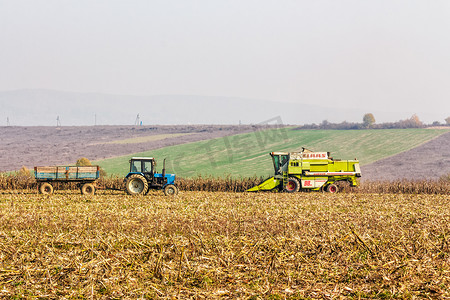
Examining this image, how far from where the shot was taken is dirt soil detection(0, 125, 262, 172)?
60.8 metres

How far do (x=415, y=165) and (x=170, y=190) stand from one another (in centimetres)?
3647

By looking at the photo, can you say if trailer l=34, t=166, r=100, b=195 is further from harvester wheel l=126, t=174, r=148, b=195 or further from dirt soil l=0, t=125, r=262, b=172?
dirt soil l=0, t=125, r=262, b=172

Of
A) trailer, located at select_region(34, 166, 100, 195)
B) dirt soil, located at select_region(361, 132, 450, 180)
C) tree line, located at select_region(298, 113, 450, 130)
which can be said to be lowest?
dirt soil, located at select_region(361, 132, 450, 180)

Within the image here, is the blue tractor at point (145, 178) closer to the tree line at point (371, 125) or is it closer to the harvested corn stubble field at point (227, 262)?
the harvested corn stubble field at point (227, 262)

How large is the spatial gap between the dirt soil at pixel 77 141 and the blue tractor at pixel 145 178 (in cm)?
3688

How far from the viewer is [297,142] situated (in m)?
64.9

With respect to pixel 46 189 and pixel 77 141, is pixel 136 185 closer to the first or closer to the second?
pixel 46 189

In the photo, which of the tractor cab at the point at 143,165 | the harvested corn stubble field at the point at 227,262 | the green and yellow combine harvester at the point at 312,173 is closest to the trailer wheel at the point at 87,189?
the tractor cab at the point at 143,165

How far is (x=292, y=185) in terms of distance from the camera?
85.1 feet

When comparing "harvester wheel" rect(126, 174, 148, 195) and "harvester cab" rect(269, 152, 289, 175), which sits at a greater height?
"harvester cab" rect(269, 152, 289, 175)

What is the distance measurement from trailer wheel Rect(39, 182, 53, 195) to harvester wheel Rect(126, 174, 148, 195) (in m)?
4.26

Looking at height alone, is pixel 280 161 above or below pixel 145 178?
above

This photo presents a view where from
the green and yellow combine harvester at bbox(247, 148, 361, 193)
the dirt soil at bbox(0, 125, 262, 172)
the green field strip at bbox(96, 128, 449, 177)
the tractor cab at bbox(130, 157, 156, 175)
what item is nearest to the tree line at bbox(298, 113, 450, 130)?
the green field strip at bbox(96, 128, 449, 177)

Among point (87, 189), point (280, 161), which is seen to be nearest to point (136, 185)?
point (87, 189)
